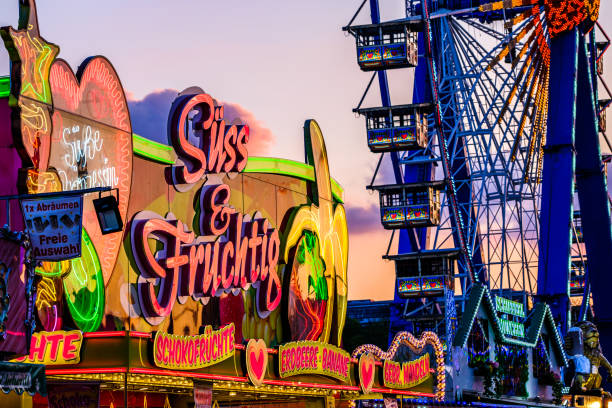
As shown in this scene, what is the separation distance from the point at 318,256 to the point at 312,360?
7.02 m

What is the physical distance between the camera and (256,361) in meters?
23.3

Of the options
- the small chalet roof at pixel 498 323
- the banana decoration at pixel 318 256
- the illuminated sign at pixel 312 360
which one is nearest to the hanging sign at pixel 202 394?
the illuminated sign at pixel 312 360

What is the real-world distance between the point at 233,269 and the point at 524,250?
32009mm

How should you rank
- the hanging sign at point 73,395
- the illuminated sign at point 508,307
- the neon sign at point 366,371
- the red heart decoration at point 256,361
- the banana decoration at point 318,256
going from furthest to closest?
the illuminated sign at point 508,307 < the banana decoration at point 318,256 < the neon sign at point 366,371 < the red heart decoration at point 256,361 < the hanging sign at point 73,395

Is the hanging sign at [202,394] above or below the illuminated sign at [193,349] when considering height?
below

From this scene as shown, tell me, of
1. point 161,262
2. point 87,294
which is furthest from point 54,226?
point 161,262

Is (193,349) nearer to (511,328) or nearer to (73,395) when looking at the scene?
(73,395)

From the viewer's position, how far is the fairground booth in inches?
740

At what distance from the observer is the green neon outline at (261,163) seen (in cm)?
2497

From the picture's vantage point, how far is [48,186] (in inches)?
831

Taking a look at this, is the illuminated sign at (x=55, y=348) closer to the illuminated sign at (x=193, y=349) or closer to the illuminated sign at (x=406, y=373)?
the illuminated sign at (x=193, y=349)

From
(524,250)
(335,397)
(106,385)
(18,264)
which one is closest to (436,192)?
(524,250)

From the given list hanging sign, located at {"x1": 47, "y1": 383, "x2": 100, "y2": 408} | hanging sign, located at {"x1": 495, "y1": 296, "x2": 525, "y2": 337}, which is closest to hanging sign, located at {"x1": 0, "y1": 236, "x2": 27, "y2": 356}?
hanging sign, located at {"x1": 47, "y1": 383, "x2": 100, "y2": 408}

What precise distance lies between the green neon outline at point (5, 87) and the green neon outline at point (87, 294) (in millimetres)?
2899
